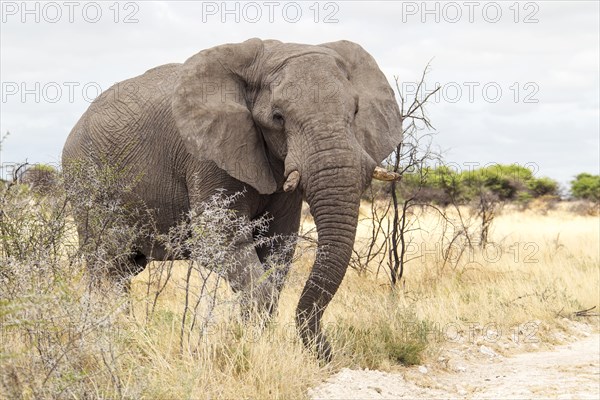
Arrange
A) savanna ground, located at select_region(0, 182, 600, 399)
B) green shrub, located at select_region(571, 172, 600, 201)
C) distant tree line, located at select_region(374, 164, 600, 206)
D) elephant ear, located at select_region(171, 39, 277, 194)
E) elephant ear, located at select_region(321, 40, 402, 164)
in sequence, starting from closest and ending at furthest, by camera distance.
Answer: savanna ground, located at select_region(0, 182, 600, 399) → elephant ear, located at select_region(171, 39, 277, 194) → elephant ear, located at select_region(321, 40, 402, 164) → distant tree line, located at select_region(374, 164, 600, 206) → green shrub, located at select_region(571, 172, 600, 201)

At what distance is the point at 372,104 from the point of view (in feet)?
25.5

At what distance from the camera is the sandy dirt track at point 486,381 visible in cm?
684

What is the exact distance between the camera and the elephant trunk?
666 centimetres

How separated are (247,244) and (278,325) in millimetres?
845

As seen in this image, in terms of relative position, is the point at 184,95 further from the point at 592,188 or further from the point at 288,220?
the point at 592,188

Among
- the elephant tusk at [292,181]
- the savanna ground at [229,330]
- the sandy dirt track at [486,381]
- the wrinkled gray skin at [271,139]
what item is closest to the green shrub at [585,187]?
the savanna ground at [229,330]

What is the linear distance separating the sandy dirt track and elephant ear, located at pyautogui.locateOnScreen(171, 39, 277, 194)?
176cm

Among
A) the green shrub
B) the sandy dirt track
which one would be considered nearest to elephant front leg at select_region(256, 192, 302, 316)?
the sandy dirt track

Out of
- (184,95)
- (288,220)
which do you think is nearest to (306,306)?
(288,220)

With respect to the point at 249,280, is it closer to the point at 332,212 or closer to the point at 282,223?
the point at 282,223

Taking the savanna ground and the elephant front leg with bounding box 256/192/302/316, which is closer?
the savanna ground

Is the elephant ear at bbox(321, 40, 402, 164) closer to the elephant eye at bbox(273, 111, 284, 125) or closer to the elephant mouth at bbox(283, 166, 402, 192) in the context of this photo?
the elephant mouth at bbox(283, 166, 402, 192)

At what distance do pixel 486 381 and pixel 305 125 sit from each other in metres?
2.78

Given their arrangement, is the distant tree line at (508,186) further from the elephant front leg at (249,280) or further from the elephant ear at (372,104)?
the elephant front leg at (249,280)
